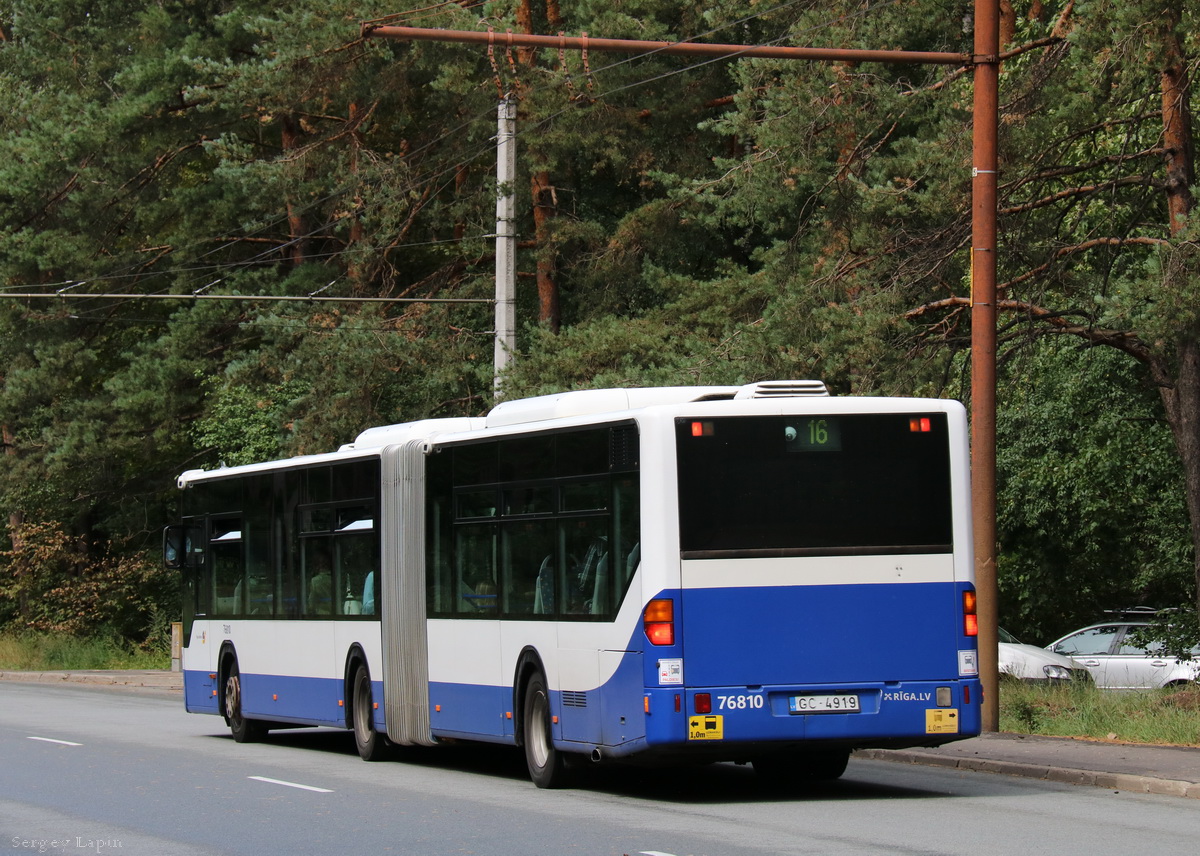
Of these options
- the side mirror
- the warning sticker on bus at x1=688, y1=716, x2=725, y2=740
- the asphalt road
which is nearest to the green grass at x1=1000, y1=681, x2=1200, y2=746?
the asphalt road

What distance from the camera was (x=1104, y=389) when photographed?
88.5ft

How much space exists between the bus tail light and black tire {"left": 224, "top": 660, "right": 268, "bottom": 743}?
921 cm

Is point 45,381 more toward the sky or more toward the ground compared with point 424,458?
more toward the sky

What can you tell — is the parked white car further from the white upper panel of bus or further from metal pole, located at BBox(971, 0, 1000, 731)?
the white upper panel of bus

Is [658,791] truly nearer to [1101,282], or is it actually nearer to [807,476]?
[807,476]

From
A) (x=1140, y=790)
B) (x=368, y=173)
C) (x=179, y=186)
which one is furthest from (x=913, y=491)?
(x=179, y=186)

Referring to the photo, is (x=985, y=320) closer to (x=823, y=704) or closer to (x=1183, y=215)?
(x=1183, y=215)

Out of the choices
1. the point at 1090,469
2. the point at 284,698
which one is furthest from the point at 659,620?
the point at 1090,469

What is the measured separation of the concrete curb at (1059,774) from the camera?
1345cm

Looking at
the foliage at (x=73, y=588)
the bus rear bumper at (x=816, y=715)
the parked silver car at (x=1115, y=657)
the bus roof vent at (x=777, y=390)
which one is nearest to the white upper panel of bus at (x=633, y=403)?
the bus roof vent at (x=777, y=390)

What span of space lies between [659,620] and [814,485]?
1513 millimetres

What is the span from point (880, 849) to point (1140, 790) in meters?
4.13

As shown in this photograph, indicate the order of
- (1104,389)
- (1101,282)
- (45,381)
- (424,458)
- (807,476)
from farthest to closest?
(45,381) → (1104,389) → (1101,282) → (424,458) → (807,476)

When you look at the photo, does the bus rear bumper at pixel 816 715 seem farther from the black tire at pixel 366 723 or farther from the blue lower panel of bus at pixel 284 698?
the black tire at pixel 366 723
